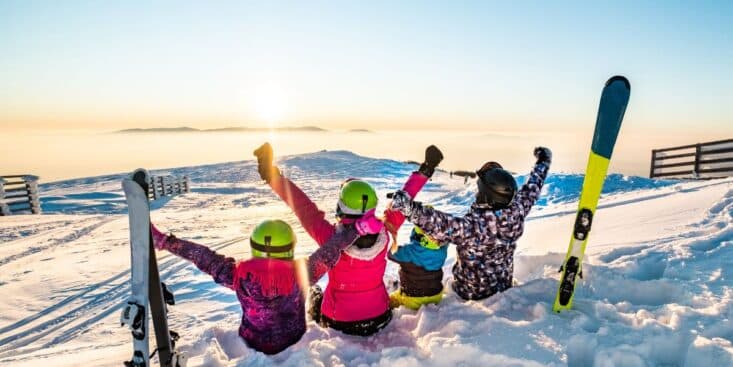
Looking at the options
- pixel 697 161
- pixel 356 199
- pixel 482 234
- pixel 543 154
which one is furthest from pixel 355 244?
pixel 697 161

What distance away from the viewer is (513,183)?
12.0ft

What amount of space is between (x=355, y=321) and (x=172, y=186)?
819 inches

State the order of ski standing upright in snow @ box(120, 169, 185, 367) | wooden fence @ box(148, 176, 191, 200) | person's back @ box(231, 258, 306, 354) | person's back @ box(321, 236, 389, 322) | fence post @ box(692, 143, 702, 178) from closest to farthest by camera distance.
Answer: ski standing upright in snow @ box(120, 169, 185, 367), person's back @ box(231, 258, 306, 354), person's back @ box(321, 236, 389, 322), fence post @ box(692, 143, 702, 178), wooden fence @ box(148, 176, 191, 200)

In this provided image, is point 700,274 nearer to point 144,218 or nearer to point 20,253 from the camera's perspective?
point 144,218

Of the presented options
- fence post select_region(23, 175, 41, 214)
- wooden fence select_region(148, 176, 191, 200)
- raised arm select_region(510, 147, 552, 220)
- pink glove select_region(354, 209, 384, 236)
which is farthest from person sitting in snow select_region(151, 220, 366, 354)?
wooden fence select_region(148, 176, 191, 200)

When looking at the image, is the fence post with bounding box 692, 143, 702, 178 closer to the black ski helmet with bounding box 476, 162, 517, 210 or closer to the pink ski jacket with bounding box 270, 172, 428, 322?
the black ski helmet with bounding box 476, 162, 517, 210

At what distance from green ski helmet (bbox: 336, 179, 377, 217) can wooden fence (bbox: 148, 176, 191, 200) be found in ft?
64.7

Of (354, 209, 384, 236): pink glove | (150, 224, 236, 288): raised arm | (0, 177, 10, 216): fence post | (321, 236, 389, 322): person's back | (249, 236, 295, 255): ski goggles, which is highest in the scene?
(354, 209, 384, 236): pink glove

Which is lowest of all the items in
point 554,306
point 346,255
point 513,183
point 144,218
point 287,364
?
point 287,364

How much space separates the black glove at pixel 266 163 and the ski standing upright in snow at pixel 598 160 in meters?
2.81

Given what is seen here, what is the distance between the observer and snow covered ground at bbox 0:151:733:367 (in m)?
3.01

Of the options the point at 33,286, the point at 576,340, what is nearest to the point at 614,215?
the point at 576,340

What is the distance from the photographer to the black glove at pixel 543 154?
4.30 metres

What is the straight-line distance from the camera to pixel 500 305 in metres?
3.78
